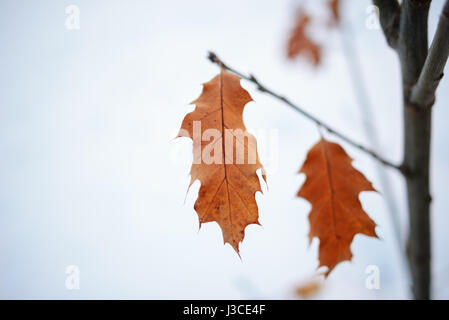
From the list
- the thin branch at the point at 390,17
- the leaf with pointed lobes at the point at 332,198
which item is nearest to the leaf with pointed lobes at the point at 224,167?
the leaf with pointed lobes at the point at 332,198

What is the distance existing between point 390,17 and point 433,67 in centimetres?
16

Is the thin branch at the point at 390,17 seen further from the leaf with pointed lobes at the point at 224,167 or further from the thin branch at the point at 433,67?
the leaf with pointed lobes at the point at 224,167

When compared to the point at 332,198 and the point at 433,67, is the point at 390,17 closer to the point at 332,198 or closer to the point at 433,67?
the point at 433,67

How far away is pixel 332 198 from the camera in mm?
706

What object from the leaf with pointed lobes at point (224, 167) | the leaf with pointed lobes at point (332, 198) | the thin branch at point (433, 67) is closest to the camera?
the thin branch at point (433, 67)

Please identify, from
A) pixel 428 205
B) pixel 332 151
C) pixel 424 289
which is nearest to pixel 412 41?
pixel 332 151

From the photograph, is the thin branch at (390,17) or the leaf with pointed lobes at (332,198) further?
the leaf with pointed lobes at (332,198)

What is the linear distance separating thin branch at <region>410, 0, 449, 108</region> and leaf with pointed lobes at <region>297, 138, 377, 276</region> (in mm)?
187

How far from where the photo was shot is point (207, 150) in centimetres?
55

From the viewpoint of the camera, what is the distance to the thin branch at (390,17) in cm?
57

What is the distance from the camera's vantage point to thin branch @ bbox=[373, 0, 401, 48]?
570mm

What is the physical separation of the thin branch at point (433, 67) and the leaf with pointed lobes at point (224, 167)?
31 cm
